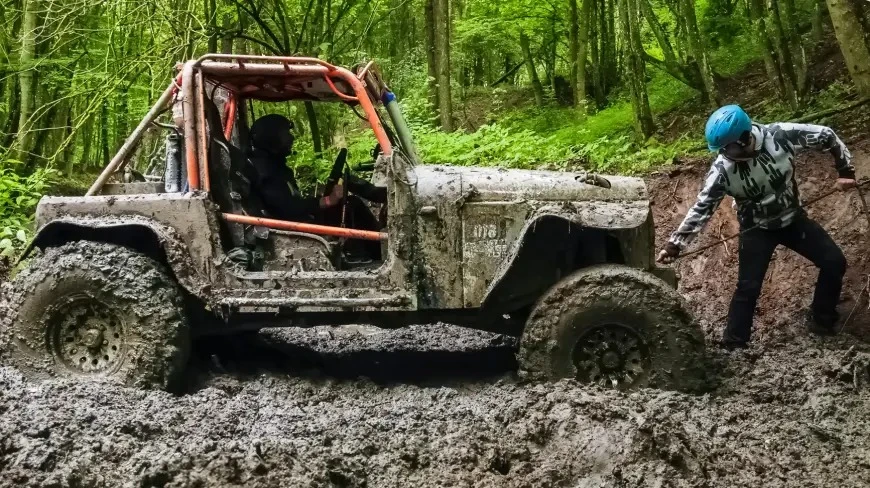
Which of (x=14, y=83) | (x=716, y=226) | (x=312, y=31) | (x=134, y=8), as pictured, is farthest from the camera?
(x=14, y=83)

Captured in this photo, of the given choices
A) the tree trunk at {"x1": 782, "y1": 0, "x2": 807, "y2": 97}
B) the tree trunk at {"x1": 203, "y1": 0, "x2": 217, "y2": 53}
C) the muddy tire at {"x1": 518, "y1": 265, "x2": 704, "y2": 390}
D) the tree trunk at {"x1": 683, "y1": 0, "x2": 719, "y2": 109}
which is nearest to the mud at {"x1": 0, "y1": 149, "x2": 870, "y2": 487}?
the muddy tire at {"x1": 518, "y1": 265, "x2": 704, "y2": 390}

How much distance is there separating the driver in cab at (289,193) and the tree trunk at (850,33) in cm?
372

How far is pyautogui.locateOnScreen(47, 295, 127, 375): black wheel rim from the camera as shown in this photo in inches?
170

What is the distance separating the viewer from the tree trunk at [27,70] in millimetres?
8773

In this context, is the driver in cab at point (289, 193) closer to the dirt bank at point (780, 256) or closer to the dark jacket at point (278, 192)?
the dark jacket at point (278, 192)

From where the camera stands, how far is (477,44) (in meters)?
18.0

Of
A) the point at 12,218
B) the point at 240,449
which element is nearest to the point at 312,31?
the point at 12,218

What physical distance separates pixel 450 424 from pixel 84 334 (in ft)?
7.72

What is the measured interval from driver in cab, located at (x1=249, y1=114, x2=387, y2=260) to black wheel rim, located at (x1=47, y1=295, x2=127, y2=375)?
1176mm

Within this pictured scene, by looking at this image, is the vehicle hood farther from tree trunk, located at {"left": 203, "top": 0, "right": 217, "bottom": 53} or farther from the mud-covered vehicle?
tree trunk, located at {"left": 203, "top": 0, "right": 217, "bottom": 53}

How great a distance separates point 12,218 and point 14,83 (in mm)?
4606

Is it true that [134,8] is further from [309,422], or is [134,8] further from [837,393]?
[837,393]

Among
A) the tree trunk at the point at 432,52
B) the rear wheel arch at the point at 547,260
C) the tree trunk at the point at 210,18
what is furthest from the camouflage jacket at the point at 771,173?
the tree trunk at the point at 432,52

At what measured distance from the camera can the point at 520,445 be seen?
10.6 feet
